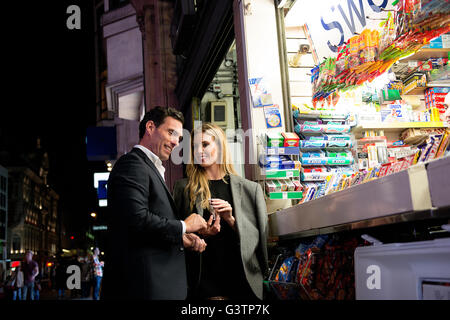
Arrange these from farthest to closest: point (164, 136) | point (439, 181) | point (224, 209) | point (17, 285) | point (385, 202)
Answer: point (17, 285) → point (224, 209) → point (164, 136) → point (385, 202) → point (439, 181)

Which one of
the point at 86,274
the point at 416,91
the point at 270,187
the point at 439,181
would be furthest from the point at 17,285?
the point at 439,181

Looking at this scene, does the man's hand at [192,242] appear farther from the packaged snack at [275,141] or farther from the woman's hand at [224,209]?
the packaged snack at [275,141]

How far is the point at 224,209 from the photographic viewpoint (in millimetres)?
2713

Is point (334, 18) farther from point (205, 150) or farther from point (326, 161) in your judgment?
point (205, 150)

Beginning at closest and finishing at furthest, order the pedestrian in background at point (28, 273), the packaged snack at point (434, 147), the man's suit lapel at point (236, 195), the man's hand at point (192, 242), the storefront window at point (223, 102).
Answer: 1. the packaged snack at point (434, 147)
2. the man's hand at point (192, 242)
3. the man's suit lapel at point (236, 195)
4. the storefront window at point (223, 102)
5. the pedestrian in background at point (28, 273)

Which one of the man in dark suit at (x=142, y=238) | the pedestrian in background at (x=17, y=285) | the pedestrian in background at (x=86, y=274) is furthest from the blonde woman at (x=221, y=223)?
the pedestrian in background at (x=17, y=285)

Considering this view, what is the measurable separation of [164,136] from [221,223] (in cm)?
77

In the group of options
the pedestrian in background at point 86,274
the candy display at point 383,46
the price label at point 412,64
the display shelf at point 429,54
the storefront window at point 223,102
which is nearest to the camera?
the candy display at point 383,46

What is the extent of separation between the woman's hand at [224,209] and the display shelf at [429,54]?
3188 millimetres

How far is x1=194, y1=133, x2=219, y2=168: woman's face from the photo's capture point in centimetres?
315

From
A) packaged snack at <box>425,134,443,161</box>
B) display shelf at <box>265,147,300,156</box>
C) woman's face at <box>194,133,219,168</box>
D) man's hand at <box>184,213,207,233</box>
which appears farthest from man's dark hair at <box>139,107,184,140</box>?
packaged snack at <box>425,134,443,161</box>

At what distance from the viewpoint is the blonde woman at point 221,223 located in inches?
109
